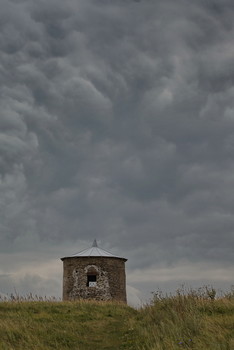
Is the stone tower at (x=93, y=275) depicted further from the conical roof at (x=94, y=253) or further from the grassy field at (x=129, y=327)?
the grassy field at (x=129, y=327)

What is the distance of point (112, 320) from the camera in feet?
43.9

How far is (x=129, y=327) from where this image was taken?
11.5 metres

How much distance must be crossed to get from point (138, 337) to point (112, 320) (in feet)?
13.1

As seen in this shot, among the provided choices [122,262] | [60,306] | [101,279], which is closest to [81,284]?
[101,279]

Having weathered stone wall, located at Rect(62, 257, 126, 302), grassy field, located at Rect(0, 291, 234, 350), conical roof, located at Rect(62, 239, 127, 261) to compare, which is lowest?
grassy field, located at Rect(0, 291, 234, 350)

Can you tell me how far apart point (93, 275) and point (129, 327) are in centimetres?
1353

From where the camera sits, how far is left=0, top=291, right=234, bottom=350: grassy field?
8094 mm

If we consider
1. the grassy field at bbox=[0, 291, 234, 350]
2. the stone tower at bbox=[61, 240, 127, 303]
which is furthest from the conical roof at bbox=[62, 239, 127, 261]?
the grassy field at bbox=[0, 291, 234, 350]

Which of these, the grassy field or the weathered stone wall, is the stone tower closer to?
the weathered stone wall

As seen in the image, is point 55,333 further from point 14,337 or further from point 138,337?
point 138,337

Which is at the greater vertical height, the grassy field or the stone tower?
the stone tower

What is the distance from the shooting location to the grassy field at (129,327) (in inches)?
319

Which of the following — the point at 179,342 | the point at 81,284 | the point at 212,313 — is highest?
the point at 81,284

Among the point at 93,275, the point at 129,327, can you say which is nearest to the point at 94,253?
the point at 93,275
